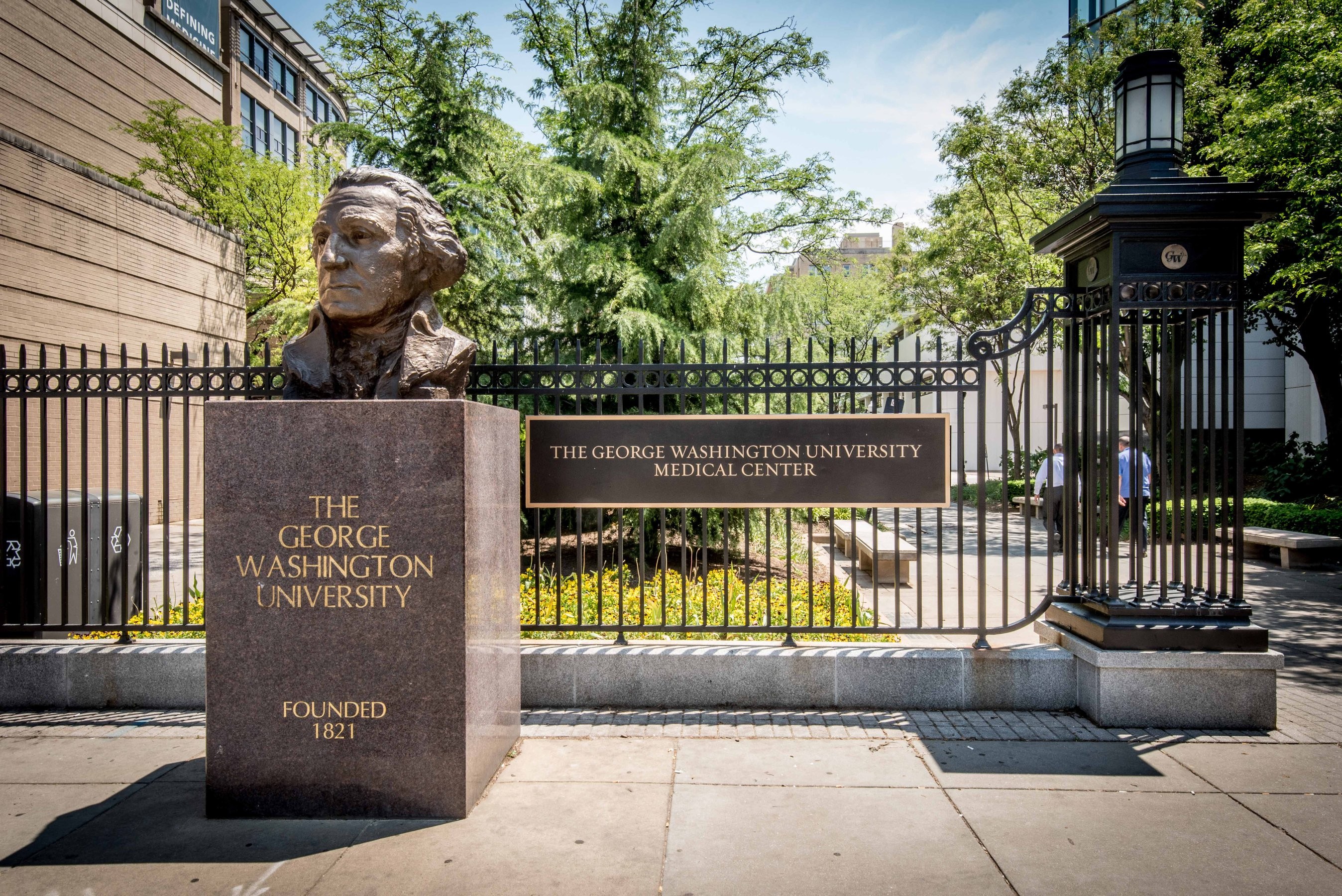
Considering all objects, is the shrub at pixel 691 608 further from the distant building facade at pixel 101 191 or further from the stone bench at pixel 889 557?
the distant building facade at pixel 101 191

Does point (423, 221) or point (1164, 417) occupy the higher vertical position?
point (423, 221)

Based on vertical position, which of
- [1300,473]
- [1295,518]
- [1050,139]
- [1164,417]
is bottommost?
[1295,518]

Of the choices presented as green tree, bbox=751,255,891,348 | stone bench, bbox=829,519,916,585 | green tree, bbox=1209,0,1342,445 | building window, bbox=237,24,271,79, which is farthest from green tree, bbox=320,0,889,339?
building window, bbox=237,24,271,79

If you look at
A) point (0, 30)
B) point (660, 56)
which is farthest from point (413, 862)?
point (0, 30)

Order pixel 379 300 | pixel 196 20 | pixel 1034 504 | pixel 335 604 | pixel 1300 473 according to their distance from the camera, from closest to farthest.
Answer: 1. pixel 335 604
2. pixel 379 300
3. pixel 1034 504
4. pixel 1300 473
5. pixel 196 20

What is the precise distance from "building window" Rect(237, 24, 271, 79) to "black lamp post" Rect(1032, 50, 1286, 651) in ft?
149

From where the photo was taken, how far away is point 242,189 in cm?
2467

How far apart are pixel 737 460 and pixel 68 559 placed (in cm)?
572

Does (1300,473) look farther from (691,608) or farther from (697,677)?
(697,677)

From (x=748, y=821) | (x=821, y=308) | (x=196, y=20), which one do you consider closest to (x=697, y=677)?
(x=748, y=821)

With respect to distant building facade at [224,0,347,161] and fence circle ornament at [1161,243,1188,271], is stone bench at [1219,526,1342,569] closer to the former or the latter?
fence circle ornament at [1161,243,1188,271]

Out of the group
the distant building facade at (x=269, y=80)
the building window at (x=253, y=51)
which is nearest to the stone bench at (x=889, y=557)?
the distant building facade at (x=269, y=80)

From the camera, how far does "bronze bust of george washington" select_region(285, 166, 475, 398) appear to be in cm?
418

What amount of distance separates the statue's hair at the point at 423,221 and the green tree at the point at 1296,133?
951 cm
